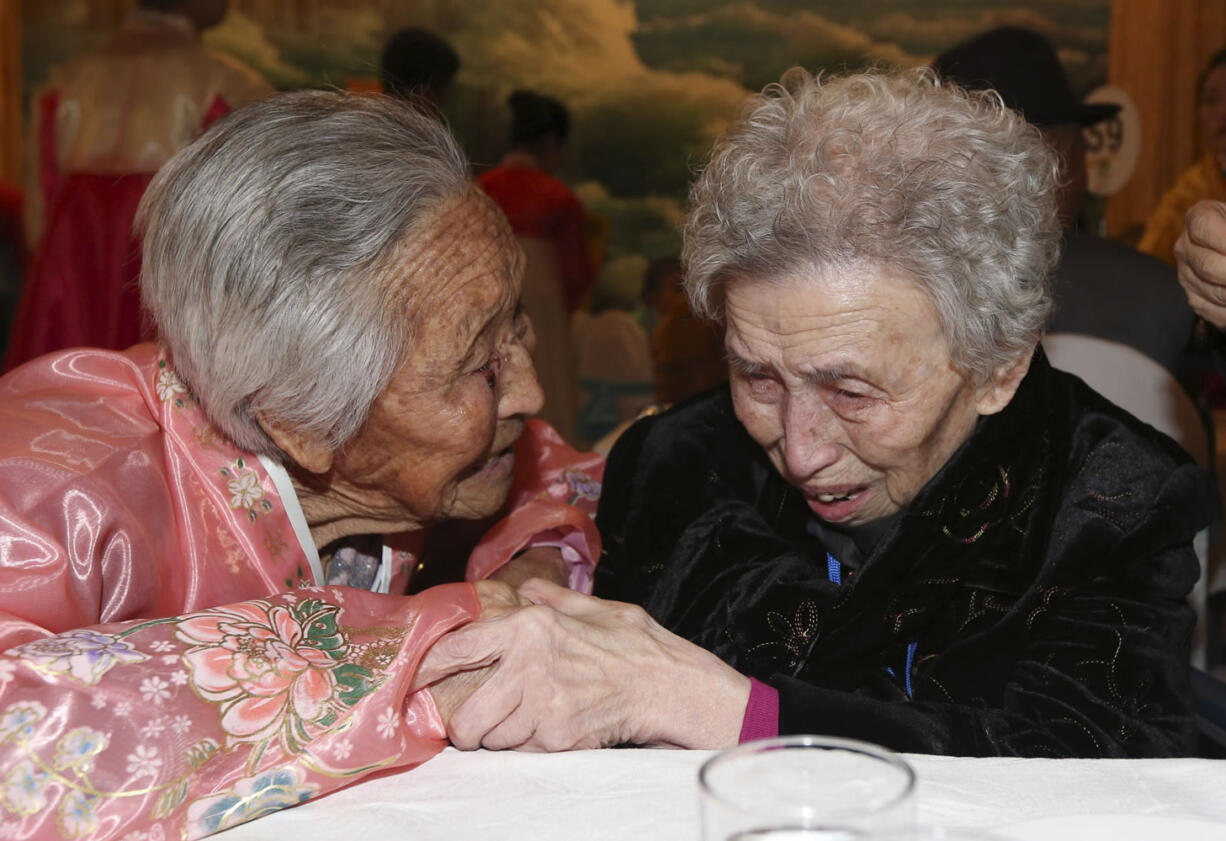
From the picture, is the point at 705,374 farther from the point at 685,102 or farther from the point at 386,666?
the point at 685,102

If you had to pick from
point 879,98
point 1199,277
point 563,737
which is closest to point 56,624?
point 563,737

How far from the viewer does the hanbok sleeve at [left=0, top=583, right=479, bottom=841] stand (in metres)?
1.10

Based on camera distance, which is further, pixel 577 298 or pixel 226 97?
pixel 577 298

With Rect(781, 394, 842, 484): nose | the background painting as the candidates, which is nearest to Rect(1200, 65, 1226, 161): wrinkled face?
the background painting

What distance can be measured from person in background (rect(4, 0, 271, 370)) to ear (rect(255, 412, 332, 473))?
218cm

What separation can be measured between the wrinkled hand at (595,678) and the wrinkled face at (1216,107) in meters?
5.01

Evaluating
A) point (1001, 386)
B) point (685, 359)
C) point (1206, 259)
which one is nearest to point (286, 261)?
point (1001, 386)

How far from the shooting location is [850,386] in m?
1.64

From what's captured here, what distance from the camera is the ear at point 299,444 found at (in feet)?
5.39

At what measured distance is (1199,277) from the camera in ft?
5.97

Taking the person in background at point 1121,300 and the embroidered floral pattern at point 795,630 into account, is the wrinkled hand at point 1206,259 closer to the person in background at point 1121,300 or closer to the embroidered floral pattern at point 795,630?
the person in background at point 1121,300

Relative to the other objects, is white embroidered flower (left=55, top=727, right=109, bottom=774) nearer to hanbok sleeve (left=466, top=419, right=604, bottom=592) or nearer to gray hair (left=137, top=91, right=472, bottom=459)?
gray hair (left=137, top=91, right=472, bottom=459)

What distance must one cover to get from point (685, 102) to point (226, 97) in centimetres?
378

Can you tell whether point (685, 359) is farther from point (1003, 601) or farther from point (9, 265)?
point (9, 265)
